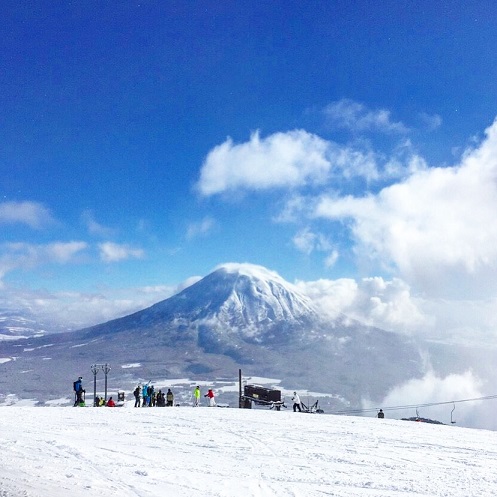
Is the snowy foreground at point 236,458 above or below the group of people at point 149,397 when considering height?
above

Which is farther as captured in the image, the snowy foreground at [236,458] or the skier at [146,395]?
the skier at [146,395]

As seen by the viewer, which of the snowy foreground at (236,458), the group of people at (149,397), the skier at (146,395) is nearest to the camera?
the snowy foreground at (236,458)

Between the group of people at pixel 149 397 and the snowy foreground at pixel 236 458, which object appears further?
the group of people at pixel 149 397

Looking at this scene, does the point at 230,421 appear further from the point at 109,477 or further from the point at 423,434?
the point at 109,477

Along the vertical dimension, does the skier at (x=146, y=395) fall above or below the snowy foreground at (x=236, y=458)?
below

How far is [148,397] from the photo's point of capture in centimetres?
3431

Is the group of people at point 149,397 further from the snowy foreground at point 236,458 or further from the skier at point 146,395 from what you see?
the snowy foreground at point 236,458

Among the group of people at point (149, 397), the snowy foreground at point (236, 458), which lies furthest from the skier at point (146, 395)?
the snowy foreground at point (236, 458)

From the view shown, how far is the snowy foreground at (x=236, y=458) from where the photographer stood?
1031 centimetres

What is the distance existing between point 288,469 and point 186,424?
8.92 m

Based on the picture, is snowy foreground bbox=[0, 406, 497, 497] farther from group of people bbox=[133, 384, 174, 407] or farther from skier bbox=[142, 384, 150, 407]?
group of people bbox=[133, 384, 174, 407]

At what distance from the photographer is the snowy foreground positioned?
33.8 feet

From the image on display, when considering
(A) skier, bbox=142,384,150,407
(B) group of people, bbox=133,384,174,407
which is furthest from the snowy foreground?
(B) group of people, bbox=133,384,174,407

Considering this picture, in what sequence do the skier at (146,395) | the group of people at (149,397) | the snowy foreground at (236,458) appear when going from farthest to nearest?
the group of people at (149,397) < the skier at (146,395) < the snowy foreground at (236,458)
